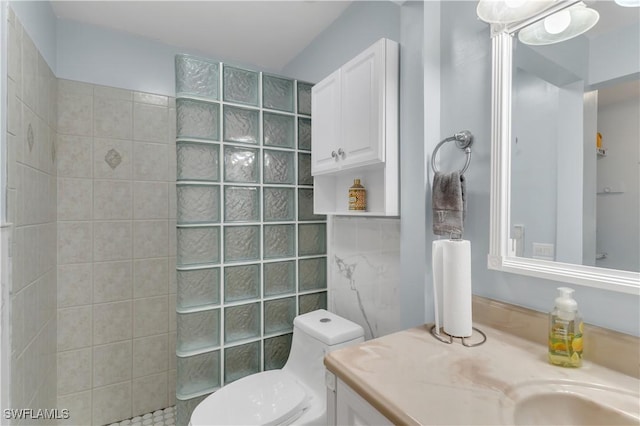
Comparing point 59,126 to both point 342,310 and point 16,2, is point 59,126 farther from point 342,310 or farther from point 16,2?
point 342,310

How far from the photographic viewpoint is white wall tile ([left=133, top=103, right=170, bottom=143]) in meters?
2.00

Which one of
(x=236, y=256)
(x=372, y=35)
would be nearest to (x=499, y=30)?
(x=372, y=35)

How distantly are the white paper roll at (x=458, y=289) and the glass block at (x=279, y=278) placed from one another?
1019mm

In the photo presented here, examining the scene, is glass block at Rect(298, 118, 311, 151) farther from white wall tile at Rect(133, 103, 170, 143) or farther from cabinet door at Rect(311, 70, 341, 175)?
white wall tile at Rect(133, 103, 170, 143)

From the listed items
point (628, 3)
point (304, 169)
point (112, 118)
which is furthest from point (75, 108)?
point (628, 3)

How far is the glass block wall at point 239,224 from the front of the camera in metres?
1.45

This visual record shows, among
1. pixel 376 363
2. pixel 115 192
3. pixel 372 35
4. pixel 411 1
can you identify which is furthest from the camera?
pixel 115 192

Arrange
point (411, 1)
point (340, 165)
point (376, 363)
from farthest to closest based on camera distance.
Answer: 1. point (340, 165)
2. point (411, 1)
3. point (376, 363)

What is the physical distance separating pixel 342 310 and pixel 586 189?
1273mm

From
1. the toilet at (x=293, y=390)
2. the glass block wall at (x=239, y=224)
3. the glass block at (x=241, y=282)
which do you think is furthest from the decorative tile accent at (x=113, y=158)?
the toilet at (x=293, y=390)

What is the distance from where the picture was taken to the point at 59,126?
1785 millimetres

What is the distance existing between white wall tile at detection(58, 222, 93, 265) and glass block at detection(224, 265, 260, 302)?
39.8 inches

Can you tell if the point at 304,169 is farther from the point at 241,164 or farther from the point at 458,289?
the point at 458,289

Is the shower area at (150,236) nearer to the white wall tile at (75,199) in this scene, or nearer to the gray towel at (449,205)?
the white wall tile at (75,199)
